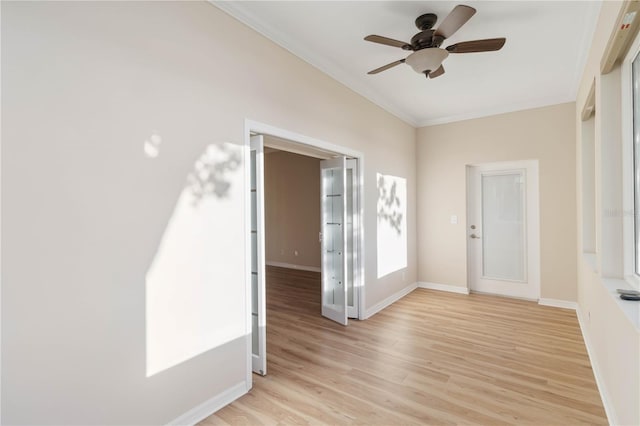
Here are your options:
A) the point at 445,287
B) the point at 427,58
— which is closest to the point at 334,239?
the point at 427,58

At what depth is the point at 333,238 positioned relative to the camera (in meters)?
4.04

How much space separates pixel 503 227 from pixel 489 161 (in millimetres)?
1083

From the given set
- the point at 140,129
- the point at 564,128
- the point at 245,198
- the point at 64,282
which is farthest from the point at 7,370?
the point at 564,128

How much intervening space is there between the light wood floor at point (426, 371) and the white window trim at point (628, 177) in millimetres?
1052

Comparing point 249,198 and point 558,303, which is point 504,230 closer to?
point 558,303

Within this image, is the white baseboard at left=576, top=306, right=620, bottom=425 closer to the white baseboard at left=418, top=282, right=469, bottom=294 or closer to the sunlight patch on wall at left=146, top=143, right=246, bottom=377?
the white baseboard at left=418, top=282, right=469, bottom=294

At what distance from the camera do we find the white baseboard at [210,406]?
2051mm

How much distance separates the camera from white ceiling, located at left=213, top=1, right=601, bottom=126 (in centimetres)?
242

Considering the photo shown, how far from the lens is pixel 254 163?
2.68m

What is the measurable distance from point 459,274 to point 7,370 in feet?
17.7

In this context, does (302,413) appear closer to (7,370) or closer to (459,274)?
(7,370)

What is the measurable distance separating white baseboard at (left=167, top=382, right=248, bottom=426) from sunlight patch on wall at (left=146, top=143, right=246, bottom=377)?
0.37 meters

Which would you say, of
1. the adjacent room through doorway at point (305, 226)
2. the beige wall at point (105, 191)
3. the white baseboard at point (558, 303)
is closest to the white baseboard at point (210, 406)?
the beige wall at point (105, 191)

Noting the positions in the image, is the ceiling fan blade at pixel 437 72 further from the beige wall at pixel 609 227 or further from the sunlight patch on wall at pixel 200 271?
the sunlight patch on wall at pixel 200 271
